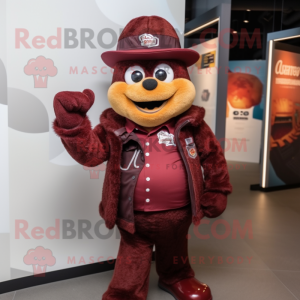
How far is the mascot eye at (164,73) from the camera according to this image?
171cm

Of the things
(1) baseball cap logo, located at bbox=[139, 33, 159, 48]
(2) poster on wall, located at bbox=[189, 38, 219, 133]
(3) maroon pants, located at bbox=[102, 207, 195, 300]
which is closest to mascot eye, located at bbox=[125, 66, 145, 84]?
(1) baseball cap logo, located at bbox=[139, 33, 159, 48]

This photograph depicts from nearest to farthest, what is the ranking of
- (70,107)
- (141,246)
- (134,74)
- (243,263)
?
(70,107) → (134,74) → (141,246) → (243,263)

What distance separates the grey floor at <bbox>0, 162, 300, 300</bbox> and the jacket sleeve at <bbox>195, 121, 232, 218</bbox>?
0.65 metres

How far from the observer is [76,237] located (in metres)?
2.26

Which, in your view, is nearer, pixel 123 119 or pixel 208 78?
pixel 123 119

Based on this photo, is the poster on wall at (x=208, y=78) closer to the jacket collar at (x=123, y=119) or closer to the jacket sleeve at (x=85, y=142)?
the jacket collar at (x=123, y=119)

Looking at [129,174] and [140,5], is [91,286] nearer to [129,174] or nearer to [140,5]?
[129,174]

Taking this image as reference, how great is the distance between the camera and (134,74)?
171 cm

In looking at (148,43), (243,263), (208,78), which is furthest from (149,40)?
(208,78)

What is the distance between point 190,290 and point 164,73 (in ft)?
4.02

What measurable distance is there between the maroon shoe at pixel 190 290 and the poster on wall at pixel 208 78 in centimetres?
181

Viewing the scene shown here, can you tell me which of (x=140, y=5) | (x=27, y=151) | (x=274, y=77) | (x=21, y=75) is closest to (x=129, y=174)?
(x=27, y=151)

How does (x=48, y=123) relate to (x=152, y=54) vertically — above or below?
below

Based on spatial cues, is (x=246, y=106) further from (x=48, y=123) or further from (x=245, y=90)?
(x=48, y=123)
